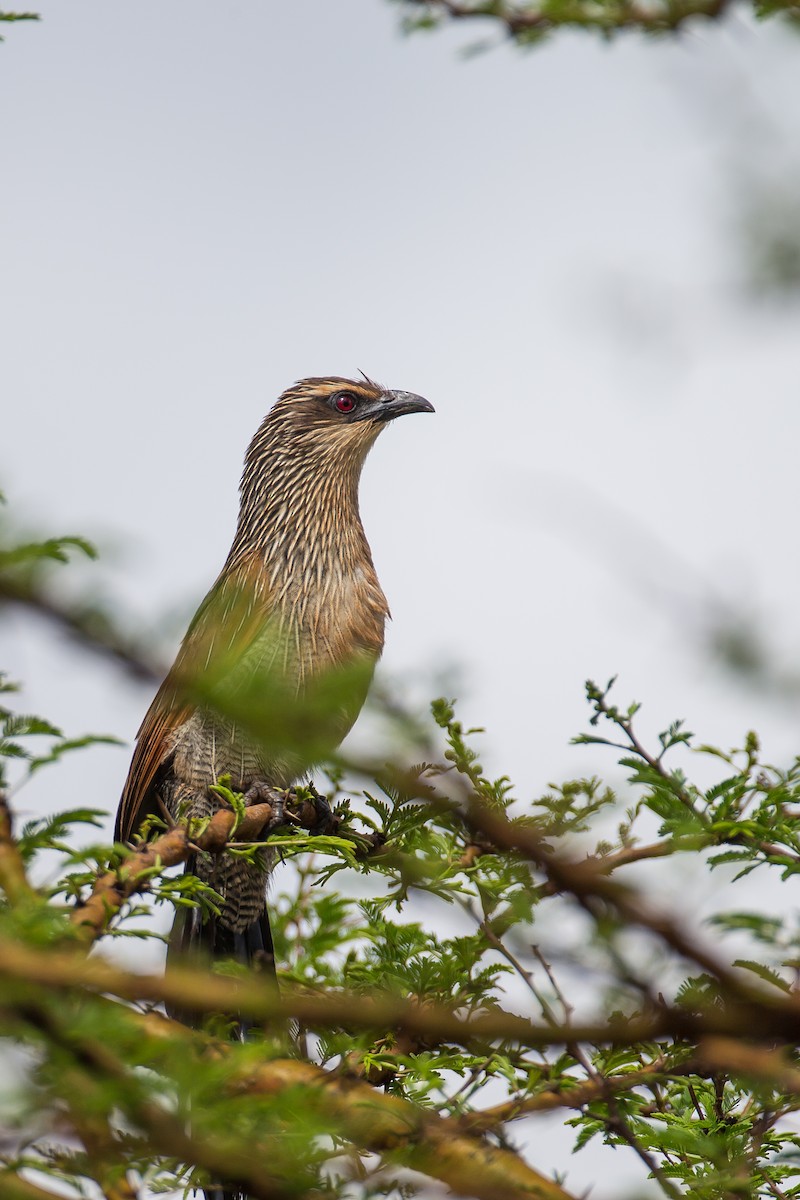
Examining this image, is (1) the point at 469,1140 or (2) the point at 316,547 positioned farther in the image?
(2) the point at 316,547

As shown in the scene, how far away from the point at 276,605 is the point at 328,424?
1461 millimetres

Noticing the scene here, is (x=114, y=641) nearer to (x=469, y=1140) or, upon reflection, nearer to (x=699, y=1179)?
(x=469, y=1140)

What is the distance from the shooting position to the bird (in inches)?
163

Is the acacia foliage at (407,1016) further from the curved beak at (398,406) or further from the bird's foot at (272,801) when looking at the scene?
the curved beak at (398,406)

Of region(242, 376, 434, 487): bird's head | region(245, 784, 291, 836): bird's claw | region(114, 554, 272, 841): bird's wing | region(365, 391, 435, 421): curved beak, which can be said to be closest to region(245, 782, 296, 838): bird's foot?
region(245, 784, 291, 836): bird's claw

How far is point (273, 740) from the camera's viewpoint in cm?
92

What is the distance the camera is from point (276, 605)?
15.3 ft

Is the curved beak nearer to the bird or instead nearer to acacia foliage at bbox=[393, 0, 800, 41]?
the bird

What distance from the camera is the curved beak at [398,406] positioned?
5793 mm

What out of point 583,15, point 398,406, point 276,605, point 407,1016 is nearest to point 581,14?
point 583,15

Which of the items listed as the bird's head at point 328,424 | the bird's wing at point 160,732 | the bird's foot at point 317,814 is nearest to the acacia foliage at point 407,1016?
the bird's foot at point 317,814

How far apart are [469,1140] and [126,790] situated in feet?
9.40

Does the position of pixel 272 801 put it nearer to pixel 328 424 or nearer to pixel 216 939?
pixel 216 939

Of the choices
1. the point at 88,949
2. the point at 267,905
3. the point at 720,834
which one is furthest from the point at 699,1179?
the point at 267,905
